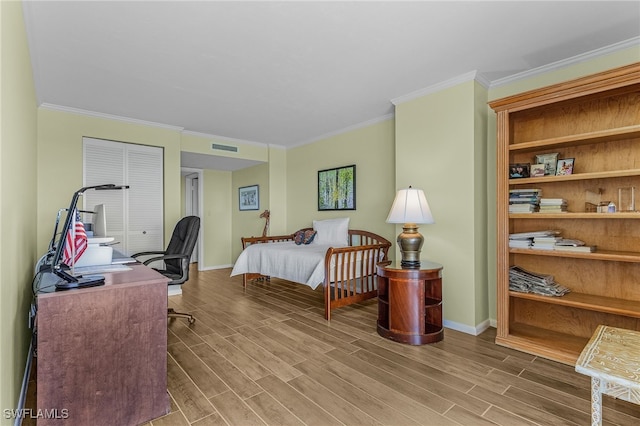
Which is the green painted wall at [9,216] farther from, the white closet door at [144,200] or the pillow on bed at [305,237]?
the pillow on bed at [305,237]

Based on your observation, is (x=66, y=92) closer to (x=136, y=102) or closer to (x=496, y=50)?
(x=136, y=102)

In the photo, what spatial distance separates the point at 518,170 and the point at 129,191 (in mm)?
4604

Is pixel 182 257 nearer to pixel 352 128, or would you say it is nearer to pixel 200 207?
pixel 352 128

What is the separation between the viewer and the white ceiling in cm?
198

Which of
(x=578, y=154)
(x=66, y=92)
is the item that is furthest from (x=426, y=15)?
(x=66, y=92)

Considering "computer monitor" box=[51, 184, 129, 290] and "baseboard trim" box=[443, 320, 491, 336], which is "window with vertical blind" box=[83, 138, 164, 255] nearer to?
"computer monitor" box=[51, 184, 129, 290]

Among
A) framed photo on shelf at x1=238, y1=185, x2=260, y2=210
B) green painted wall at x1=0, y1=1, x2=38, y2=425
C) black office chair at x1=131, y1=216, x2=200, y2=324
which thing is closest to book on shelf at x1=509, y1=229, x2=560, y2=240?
black office chair at x1=131, y1=216, x2=200, y2=324

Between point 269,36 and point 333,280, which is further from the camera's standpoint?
point 333,280

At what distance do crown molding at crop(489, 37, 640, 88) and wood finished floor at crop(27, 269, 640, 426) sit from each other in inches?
94.3

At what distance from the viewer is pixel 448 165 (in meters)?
3.02

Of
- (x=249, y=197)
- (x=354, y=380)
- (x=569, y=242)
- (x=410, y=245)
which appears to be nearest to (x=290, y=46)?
(x=410, y=245)

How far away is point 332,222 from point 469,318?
2.33 meters

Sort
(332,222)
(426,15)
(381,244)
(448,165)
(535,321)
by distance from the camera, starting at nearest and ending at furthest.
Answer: (426,15), (535,321), (448,165), (381,244), (332,222)

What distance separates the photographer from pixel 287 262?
3967mm
